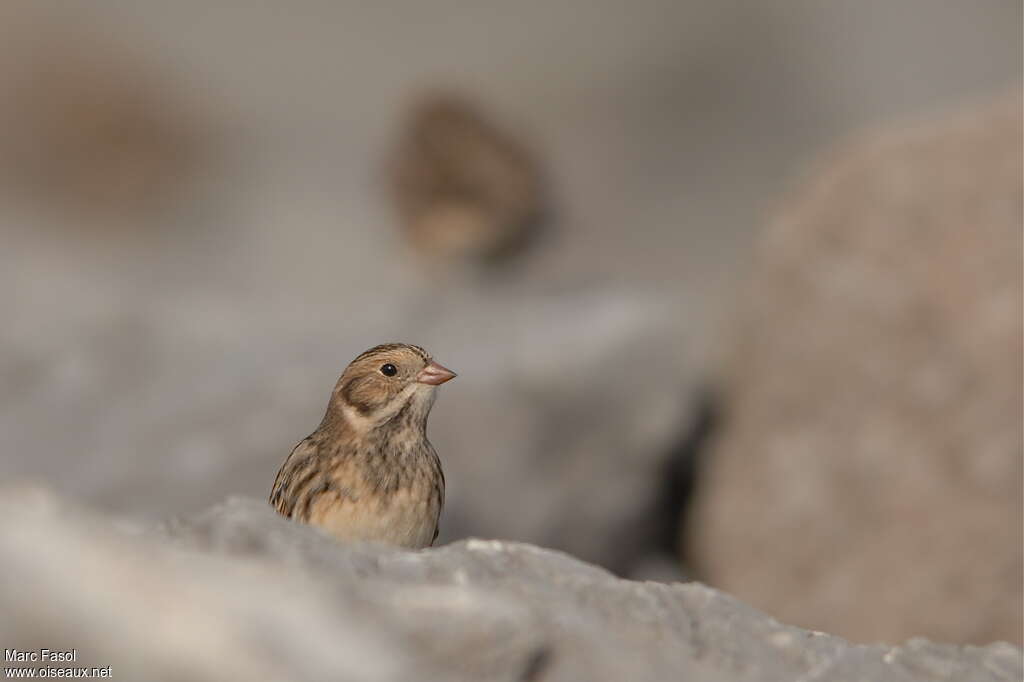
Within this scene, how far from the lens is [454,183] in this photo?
13844 mm

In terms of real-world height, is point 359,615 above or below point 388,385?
below

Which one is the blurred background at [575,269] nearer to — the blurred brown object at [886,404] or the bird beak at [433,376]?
the blurred brown object at [886,404]

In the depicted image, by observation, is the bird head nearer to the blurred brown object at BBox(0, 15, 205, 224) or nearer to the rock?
the rock

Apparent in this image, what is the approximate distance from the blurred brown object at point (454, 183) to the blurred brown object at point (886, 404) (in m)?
4.49

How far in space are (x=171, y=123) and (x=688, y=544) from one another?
9.47m

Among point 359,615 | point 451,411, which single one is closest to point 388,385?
point 359,615

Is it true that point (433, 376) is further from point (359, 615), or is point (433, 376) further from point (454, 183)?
point (454, 183)

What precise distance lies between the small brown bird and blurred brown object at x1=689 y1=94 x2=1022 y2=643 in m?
3.97

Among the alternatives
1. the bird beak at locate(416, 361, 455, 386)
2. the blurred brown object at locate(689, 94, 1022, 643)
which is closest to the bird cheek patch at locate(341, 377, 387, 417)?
the bird beak at locate(416, 361, 455, 386)

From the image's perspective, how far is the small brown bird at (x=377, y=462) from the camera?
15.6 feet

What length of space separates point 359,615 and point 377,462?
2.02m

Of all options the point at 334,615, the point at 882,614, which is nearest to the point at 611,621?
the point at 334,615

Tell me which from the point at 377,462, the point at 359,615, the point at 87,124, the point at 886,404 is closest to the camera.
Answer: the point at 359,615

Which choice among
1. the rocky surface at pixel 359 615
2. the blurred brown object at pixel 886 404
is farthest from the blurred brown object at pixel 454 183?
the rocky surface at pixel 359 615
